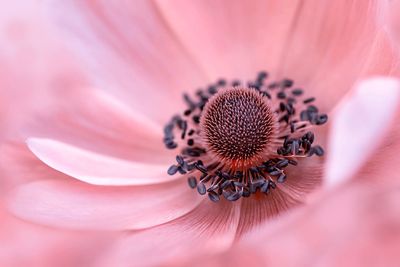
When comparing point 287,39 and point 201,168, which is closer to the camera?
point 201,168

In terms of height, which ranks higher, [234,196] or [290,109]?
[290,109]

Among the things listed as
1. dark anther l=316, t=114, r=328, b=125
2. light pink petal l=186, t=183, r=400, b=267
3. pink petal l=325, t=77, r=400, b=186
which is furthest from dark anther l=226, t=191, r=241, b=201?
pink petal l=325, t=77, r=400, b=186

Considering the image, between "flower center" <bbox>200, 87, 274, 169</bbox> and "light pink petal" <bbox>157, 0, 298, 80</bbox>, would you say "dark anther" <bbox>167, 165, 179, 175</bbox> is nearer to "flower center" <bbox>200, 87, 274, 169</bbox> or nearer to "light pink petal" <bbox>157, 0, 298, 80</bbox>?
"flower center" <bbox>200, 87, 274, 169</bbox>

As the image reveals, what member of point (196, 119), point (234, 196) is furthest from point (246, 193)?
point (196, 119)

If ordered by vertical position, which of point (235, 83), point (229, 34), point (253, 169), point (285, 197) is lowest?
point (285, 197)

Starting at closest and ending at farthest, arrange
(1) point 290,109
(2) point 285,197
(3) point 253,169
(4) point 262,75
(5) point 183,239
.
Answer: (5) point 183,239 < (2) point 285,197 < (3) point 253,169 < (1) point 290,109 < (4) point 262,75

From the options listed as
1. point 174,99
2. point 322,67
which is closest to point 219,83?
point 174,99

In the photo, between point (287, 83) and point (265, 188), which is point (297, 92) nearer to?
point (287, 83)

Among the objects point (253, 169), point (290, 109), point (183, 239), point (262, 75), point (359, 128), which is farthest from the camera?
point (262, 75)
